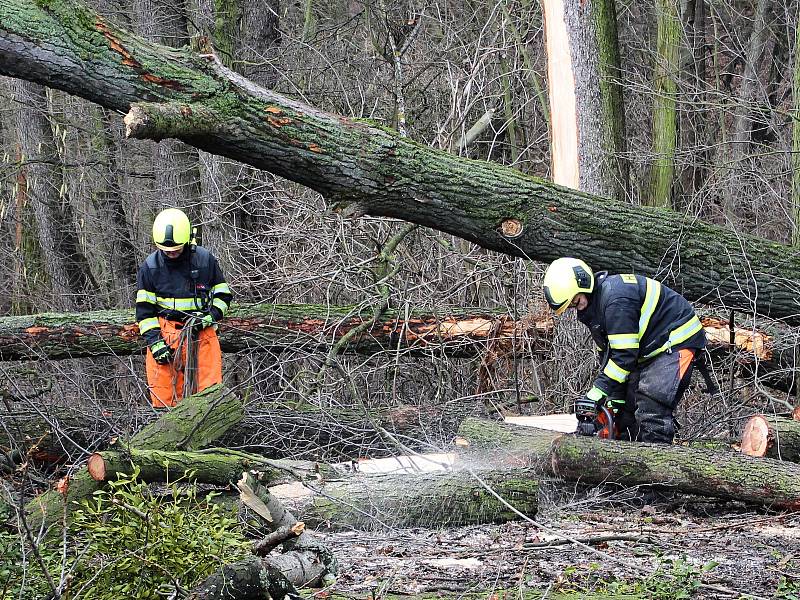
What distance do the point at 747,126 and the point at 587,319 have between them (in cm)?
830

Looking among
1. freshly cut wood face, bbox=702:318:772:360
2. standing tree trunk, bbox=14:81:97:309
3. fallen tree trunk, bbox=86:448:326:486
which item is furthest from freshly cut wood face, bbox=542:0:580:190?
standing tree trunk, bbox=14:81:97:309

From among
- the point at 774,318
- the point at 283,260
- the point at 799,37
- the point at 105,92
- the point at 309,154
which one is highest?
the point at 799,37

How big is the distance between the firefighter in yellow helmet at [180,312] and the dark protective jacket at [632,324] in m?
3.31

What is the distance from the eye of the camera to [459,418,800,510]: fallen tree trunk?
5680mm

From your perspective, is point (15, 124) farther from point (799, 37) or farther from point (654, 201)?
point (799, 37)

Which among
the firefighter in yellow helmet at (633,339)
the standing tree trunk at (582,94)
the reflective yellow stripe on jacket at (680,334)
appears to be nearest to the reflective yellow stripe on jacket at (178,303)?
the firefighter in yellow helmet at (633,339)

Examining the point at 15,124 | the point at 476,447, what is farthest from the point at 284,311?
the point at 15,124

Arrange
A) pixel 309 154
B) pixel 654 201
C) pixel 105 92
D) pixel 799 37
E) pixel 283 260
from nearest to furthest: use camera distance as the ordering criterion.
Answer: pixel 105 92 → pixel 309 154 → pixel 799 37 → pixel 283 260 → pixel 654 201

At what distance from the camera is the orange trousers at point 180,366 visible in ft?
26.0

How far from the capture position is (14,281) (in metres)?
15.2

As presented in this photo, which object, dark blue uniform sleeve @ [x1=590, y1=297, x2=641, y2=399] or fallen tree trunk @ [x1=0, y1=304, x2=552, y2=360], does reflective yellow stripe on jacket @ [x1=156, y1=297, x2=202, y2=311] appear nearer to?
fallen tree trunk @ [x1=0, y1=304, x2=552, y2=360]

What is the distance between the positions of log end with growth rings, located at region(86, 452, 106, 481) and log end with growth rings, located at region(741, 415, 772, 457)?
417 centimetres

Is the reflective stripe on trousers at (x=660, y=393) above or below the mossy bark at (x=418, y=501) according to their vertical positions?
above

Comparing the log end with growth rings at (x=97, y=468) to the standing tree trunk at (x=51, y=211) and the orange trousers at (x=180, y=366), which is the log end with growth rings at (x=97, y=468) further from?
the standing tree trunk at (x=51, y=211)
